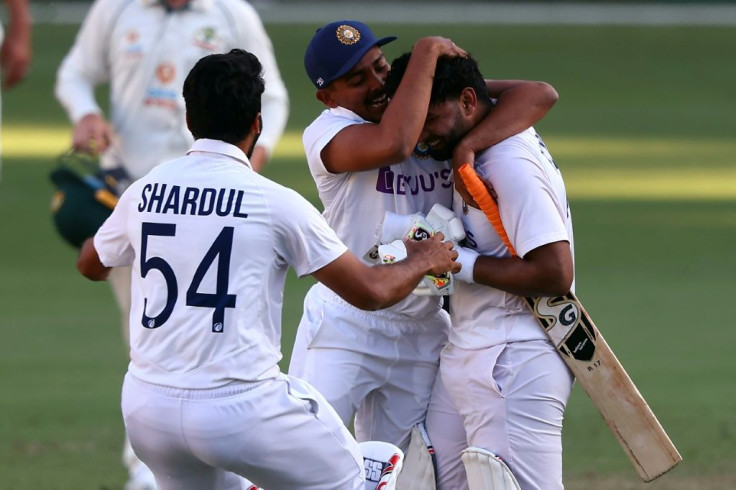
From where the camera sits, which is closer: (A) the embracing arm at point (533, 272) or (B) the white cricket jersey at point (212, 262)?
(B) the white cricket jersey at point (212, 262)

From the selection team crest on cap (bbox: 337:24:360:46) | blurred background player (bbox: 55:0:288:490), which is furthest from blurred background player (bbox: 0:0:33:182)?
team crest on cap (bbox: 337:24:360:46)

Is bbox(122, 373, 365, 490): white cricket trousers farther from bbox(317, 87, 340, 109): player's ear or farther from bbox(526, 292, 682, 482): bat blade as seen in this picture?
bbox(317, 87, 340, 109): player's ear

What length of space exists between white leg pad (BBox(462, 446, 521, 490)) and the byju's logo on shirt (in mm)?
1037

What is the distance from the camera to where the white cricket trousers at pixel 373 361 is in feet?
18.3

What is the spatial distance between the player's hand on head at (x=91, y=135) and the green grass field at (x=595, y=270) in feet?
5.48

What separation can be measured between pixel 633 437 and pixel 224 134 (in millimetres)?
1978

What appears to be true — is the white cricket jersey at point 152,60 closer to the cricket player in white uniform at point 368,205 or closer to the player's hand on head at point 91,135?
the player's hand on head at point 91,135

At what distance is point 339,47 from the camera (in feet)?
17.6

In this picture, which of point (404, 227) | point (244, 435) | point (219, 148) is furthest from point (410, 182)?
point (244, 435)

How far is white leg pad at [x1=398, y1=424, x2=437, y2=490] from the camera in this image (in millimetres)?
5582

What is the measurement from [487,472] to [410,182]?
3.83 ft

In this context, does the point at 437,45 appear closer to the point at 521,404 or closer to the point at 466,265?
the point at 466,265

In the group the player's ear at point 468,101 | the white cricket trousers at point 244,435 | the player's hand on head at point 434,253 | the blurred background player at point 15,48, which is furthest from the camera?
the blurred background player at point 15,48

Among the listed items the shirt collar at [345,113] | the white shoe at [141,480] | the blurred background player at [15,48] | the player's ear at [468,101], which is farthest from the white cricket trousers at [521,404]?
the blurred background player at [15,48]
